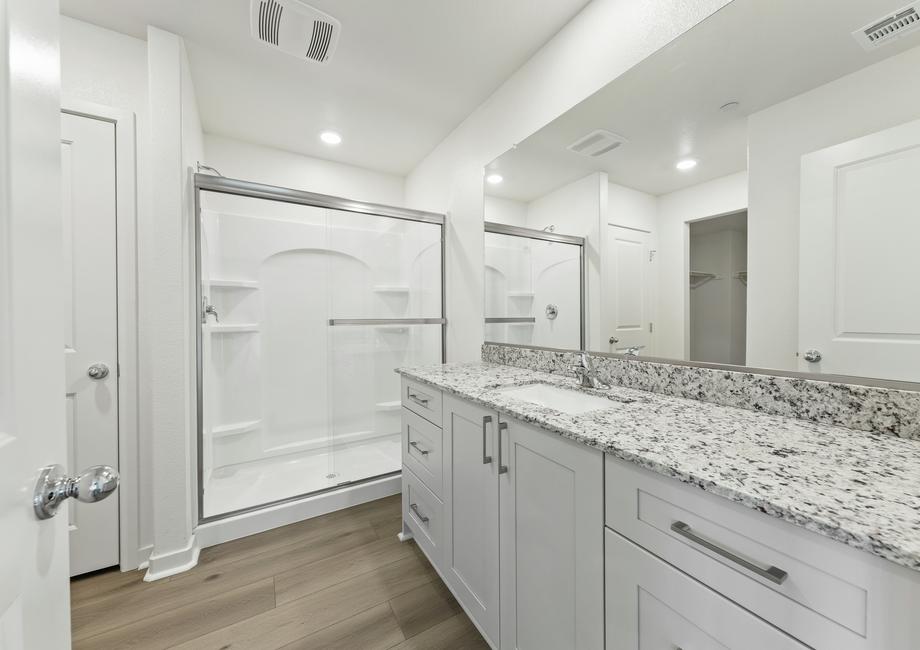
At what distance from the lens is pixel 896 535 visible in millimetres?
459

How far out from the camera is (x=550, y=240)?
183 centimetres

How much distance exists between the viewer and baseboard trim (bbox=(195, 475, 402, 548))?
186 cm

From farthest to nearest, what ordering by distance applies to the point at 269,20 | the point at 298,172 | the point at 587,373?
the point at 298,172, the point at 269,20, the point at 587,373

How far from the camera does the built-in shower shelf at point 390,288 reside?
2607 mm

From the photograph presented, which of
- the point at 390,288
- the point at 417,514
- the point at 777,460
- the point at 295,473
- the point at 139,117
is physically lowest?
the point at 295,473

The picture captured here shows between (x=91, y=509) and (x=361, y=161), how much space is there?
270 centimetres

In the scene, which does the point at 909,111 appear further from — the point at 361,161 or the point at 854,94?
the point at 361,161

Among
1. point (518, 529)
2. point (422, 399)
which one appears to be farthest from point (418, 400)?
point (518, 529)

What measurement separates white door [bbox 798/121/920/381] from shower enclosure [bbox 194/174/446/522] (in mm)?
Result: 1990

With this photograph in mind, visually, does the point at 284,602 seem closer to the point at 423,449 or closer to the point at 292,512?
the point at 292,512

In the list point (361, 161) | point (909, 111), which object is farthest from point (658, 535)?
point (361, 161)

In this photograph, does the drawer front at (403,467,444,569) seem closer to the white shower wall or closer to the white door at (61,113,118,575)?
the white shower wall

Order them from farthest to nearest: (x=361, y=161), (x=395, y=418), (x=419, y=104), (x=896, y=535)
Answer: (x=361, y=161), (x=395, y=418), (x=419, y=104), (x=896, y=535)

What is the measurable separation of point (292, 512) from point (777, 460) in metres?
2.21
